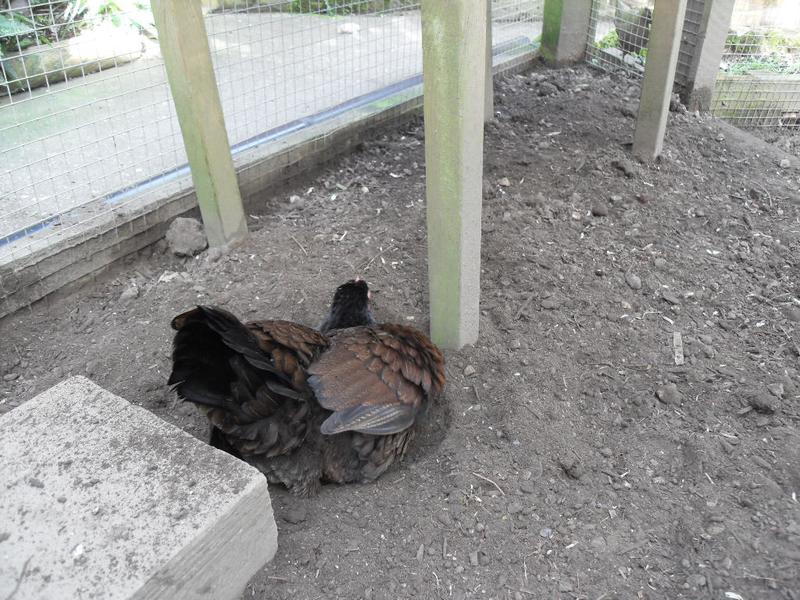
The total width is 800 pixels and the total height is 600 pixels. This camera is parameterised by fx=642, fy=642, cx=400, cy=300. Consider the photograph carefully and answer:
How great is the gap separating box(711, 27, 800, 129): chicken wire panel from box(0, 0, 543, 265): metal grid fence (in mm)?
1814

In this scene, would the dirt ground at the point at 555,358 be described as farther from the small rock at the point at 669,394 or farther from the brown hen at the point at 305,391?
the brown hen at the point at 305,391

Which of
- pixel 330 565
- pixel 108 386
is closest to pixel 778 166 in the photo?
pixel 330 565

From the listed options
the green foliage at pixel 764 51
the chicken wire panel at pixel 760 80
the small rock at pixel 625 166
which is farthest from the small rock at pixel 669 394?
the green foliage at pixel 764 51

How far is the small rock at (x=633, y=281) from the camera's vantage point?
3.15 meters

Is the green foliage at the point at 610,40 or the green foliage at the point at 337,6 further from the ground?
the green foliage at the point at 337,6

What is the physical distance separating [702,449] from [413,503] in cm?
104

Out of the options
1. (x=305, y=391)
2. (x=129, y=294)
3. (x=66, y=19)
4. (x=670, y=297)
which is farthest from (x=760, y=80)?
(x=66, y=19)

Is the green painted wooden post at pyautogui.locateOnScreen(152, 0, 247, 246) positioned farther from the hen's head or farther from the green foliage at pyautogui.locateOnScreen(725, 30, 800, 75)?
the green foliage at pyautogui.locateOnScreen(725, 30, 800, 75)

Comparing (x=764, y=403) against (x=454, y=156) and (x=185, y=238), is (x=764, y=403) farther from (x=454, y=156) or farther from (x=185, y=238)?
(x=185, y=238)

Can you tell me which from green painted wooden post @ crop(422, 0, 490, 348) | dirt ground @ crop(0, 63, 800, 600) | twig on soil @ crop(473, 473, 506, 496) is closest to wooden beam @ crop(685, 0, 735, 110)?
dirt ground @ crop(0, 63, 800, 600)

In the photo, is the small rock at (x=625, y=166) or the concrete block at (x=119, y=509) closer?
the concrete block at (x=119, y=509)

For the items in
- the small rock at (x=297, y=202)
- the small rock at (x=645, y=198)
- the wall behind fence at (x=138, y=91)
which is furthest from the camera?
the small rock at (x=297, y=202)

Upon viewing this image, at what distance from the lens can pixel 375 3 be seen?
5277 mm

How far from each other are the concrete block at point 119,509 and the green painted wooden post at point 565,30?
5.38m
